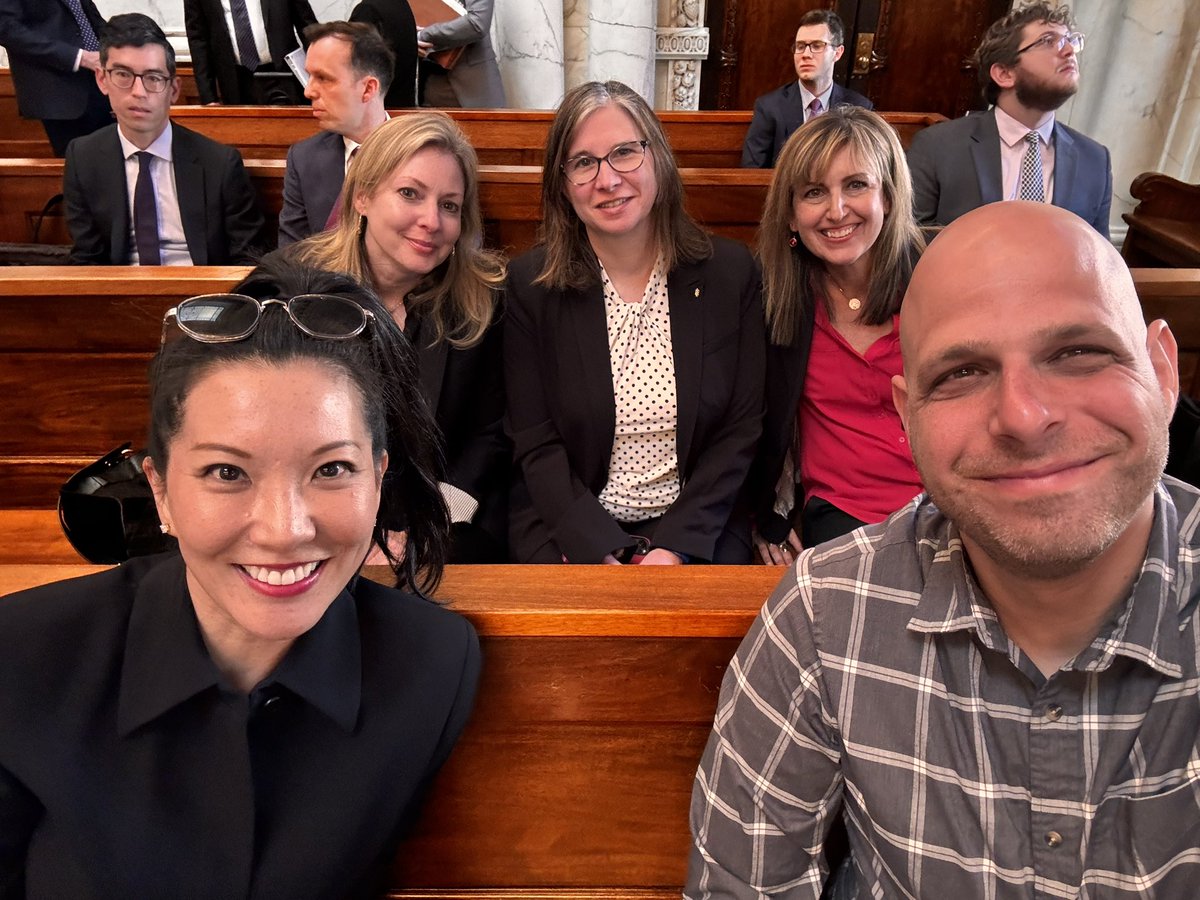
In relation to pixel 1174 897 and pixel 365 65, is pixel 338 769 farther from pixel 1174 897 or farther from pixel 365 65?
pixel 365 65

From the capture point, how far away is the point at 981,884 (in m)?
0.94

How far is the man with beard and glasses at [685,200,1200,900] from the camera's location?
2.79 feet

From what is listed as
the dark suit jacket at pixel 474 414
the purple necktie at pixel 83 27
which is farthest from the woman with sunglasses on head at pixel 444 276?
the purple necktie at pixel 83 27

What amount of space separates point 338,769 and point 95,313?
5.10ft

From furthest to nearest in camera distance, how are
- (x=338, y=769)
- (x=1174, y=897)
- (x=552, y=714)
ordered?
(x=552, y=714)
(x=338, y=769)
(x=1174, y=897)

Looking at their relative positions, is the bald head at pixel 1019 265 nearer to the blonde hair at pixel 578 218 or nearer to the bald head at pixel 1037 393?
the bald head at pixel 1037 393

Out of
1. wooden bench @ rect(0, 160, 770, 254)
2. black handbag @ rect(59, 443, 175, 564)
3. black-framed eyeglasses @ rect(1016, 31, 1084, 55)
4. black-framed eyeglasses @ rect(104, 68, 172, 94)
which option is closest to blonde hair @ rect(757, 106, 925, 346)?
wooden bench @ rect(0, 160, 770, 254)

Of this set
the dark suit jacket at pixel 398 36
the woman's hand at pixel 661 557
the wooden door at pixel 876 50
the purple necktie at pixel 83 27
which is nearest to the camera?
the woman's hand at pixel 661 557

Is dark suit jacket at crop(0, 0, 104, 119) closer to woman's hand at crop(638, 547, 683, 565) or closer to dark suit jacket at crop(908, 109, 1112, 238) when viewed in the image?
dark suit jacket at crop(908, 109, 1112, 238)

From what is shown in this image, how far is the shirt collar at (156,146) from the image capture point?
10.4 ft

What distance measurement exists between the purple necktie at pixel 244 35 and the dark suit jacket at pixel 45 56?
0.70 meters

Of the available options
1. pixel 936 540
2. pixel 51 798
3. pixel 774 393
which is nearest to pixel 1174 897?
pixel 936 540

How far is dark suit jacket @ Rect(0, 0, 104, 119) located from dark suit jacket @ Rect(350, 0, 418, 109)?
1.28m

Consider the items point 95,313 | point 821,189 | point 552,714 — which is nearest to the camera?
point 552,714
